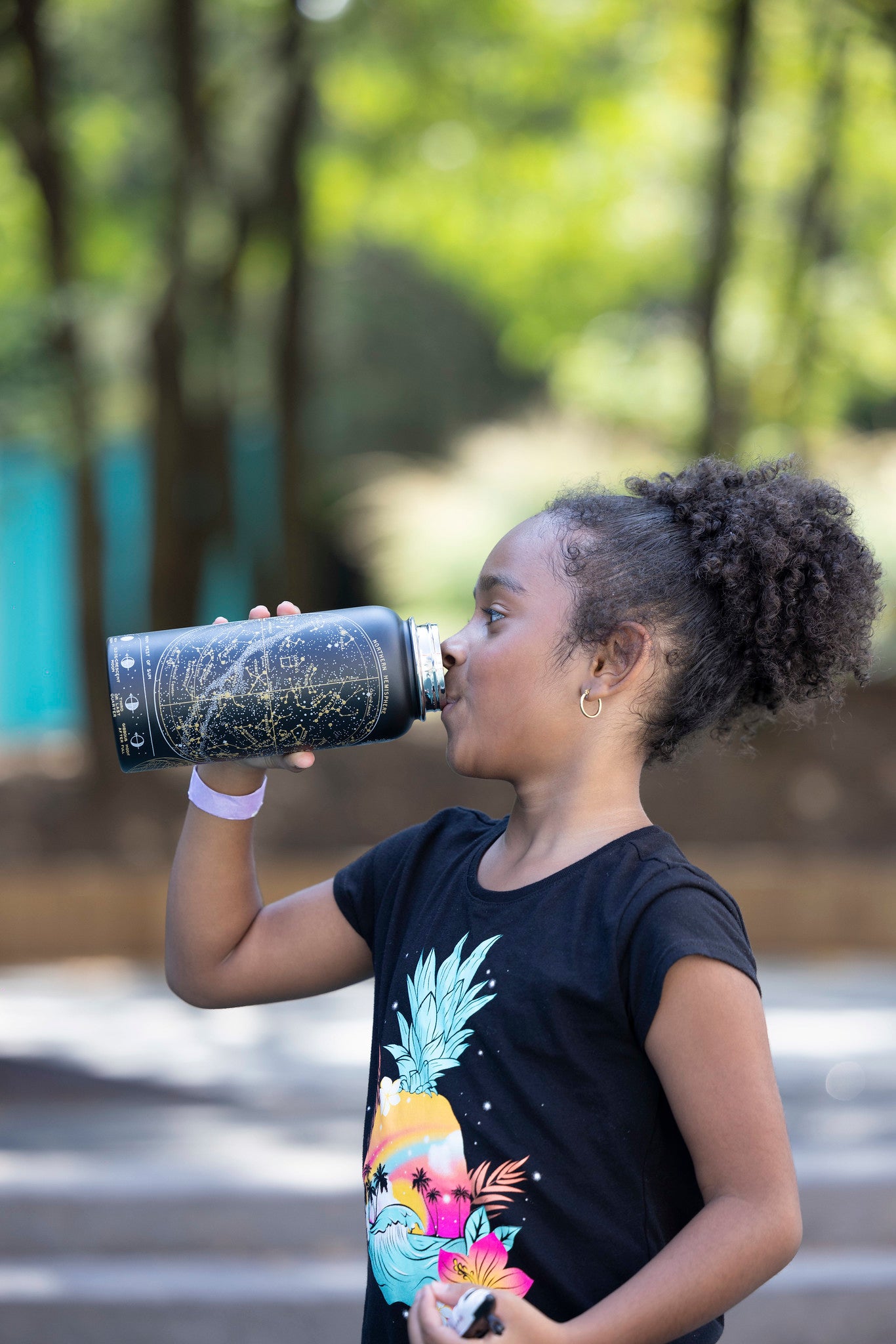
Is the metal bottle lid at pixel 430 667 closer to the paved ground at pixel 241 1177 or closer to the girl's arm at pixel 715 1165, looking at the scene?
the girl's arm at pixel 715 1165

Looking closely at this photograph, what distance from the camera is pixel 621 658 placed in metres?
1.39

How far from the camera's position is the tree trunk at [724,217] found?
24.3ft

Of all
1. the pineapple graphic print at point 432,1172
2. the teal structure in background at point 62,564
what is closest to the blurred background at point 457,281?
the teal structure in background at point 62,564

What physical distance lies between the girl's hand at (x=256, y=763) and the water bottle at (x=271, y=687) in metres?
0.01

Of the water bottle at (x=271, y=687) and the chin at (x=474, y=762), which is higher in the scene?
the water bottle at (x=271, y=687)

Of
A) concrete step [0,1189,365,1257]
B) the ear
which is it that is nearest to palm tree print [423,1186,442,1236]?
the ear

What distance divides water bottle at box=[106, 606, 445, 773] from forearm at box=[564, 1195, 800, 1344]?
1.92 ft

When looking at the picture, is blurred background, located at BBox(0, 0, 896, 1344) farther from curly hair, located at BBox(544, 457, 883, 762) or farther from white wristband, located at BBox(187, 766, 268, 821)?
curly hair, located at BBox(544, 457, 883, 762)

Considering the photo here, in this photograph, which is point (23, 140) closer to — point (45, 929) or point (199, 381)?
point (199, 381)

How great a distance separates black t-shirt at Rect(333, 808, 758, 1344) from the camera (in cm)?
120

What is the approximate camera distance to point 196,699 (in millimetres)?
1423

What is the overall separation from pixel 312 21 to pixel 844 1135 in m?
6.62

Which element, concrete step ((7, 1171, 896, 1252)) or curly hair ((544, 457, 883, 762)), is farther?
concrete step ((7, 1171, 896, 1252))

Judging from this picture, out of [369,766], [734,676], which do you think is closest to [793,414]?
[369,766]
